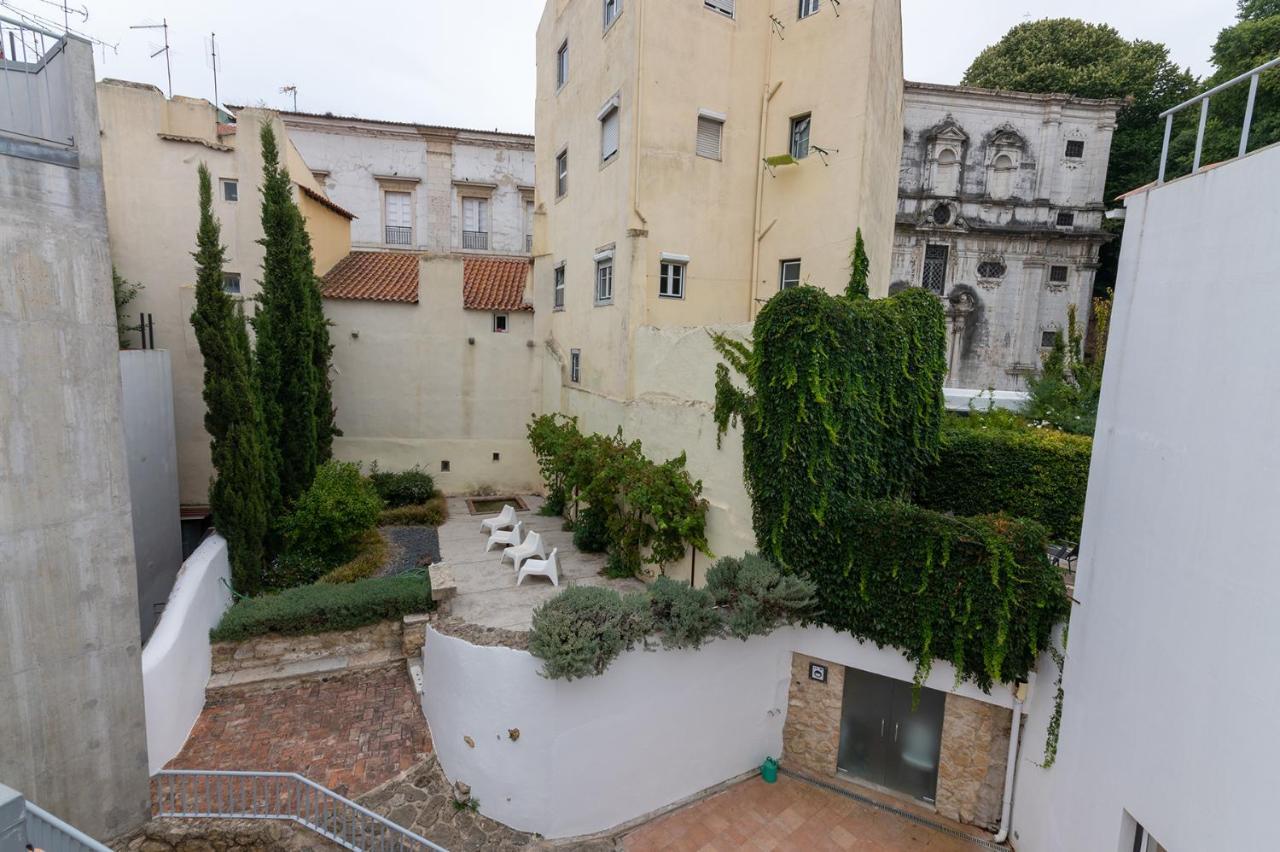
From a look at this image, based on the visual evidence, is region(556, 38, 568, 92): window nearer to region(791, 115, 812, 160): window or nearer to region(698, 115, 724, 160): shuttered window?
region(698, 115, 724, 160): shuttered window

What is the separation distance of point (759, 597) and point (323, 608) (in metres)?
7.97

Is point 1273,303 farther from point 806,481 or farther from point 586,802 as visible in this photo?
point 586,802

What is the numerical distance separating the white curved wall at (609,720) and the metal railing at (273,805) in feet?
4.30

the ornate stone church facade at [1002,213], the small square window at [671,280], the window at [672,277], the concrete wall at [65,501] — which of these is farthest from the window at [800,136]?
the ornate stone church facade at [1002,213]

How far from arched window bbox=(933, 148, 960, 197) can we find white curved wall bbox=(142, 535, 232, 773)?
30721 millimetres

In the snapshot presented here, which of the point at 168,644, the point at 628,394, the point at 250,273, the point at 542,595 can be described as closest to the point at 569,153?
the point at 628,394

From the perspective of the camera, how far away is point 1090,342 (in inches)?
1080

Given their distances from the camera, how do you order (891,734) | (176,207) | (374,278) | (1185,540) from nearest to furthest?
(1185,540) → (891,734) → (176,207) → (374,278)

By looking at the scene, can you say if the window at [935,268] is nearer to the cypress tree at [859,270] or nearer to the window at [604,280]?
the cypress tree at [859,270]

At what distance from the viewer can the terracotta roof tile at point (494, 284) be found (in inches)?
755

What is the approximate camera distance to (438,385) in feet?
62.4

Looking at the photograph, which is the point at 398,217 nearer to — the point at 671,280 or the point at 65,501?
the point at 671,280

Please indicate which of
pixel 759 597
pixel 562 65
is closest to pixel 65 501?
pixel 759 597

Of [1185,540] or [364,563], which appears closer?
[1185,540]
